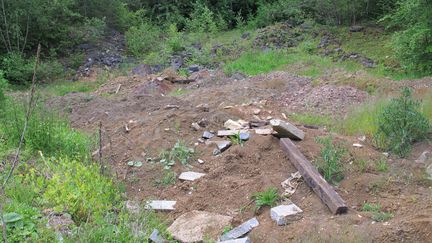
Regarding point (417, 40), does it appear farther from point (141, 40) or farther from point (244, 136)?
point (141, 40)

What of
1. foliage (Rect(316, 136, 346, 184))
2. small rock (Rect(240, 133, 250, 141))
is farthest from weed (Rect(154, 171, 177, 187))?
foliage (Rect(316, 136, 346, 184))

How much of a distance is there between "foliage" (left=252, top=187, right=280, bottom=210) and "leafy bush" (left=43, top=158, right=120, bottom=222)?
1.51m

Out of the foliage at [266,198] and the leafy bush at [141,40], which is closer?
the foliage at [266,198]

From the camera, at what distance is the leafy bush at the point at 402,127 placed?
20.8 feet

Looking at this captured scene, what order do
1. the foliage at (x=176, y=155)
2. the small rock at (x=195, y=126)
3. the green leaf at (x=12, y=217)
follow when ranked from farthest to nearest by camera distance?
the small rock at (x=195, y=126), the foliage at (x=176, y=155), the green leaf at (x=12, y=217)

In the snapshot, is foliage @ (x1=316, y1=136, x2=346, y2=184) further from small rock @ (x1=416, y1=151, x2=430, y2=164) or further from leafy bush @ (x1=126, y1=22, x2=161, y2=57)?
leafy bush @ (x1=126, y1=22, x2=161, y2=57)

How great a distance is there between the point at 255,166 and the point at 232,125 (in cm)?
133

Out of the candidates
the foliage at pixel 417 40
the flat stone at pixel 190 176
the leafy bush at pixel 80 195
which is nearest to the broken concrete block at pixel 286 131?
the flat stone at pixel 190 176

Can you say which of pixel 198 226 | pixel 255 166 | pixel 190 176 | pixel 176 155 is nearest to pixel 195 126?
pixel 176 155

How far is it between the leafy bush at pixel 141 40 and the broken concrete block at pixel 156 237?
39.9 ft

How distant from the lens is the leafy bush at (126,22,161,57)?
16328mm

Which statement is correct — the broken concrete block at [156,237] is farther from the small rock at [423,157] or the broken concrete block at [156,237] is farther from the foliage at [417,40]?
the foliage at [417,40]

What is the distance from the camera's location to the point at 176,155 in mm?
6594

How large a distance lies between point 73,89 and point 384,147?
8680mm
